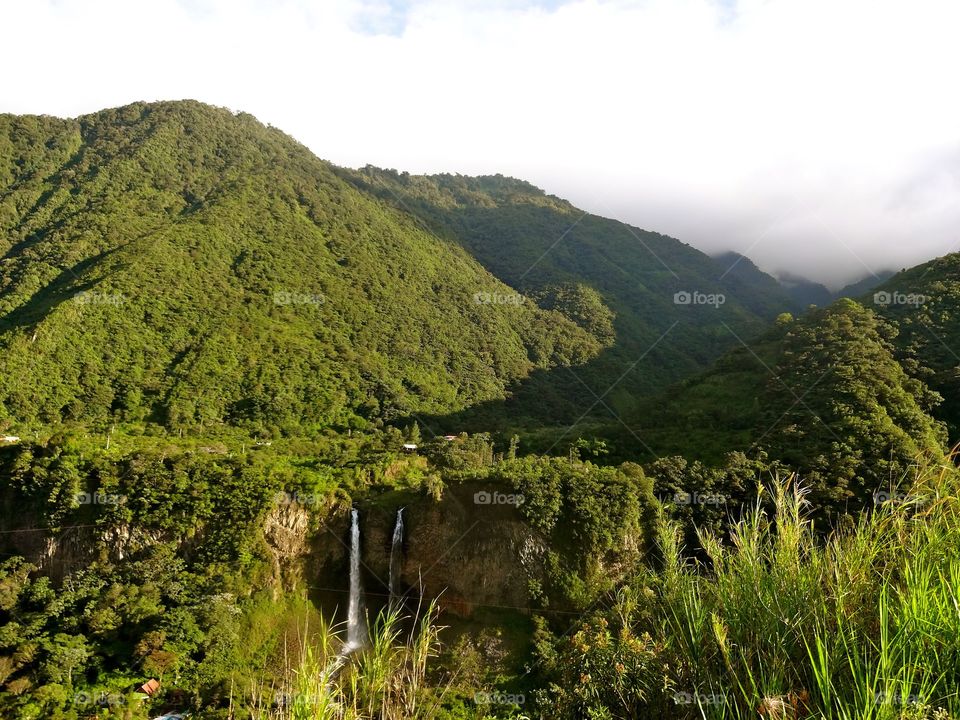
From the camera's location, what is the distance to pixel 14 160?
256 feet

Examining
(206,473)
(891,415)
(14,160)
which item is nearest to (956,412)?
(891,415)

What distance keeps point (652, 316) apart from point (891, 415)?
186 ft

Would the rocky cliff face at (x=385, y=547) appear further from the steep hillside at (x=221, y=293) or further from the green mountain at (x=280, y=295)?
the steep hillside at (x=221, y=293)

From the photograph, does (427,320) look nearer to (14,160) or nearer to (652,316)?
(652,316)

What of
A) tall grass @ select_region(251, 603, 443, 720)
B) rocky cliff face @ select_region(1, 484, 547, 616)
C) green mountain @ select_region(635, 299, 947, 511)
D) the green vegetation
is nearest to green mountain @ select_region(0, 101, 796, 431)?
rocky cliff face @ select_region(1, 484, 547, 616)
